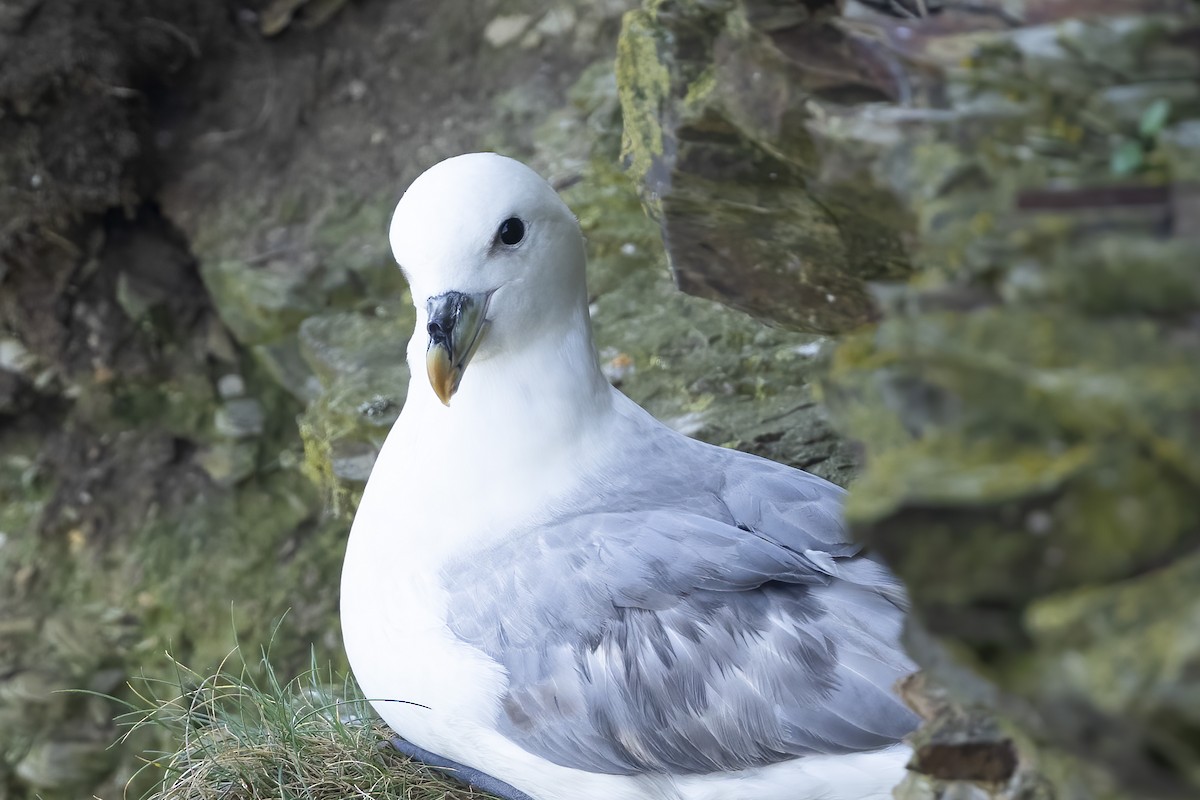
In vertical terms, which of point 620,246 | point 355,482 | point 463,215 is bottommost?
point 355,482

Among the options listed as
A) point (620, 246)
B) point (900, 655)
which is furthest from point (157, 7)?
point (900, 655)

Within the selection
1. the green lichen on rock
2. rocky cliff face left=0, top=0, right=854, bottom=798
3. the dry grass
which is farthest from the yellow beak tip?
rocky cliff face left=0, top=0, right=854, bottom=798

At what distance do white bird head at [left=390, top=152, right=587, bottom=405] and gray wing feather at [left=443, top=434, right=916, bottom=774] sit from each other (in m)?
0.37

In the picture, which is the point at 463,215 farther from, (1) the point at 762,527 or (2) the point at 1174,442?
(2) the point at 1174,442

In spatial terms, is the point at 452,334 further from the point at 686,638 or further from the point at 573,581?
the point at 686,638

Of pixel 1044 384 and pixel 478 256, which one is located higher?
pixel 1044 384

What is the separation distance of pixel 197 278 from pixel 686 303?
200 centimetres

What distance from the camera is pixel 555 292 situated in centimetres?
218

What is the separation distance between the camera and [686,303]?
11.1 ft

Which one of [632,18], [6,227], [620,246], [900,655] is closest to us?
[900,655]

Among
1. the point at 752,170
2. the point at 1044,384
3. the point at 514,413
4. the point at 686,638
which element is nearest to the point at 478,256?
the point at 514,413

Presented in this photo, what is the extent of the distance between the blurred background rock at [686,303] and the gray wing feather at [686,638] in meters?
0.37

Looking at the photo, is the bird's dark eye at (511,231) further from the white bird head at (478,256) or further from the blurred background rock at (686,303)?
the blurred background rock at (686,303)

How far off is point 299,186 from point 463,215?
2507 mm
